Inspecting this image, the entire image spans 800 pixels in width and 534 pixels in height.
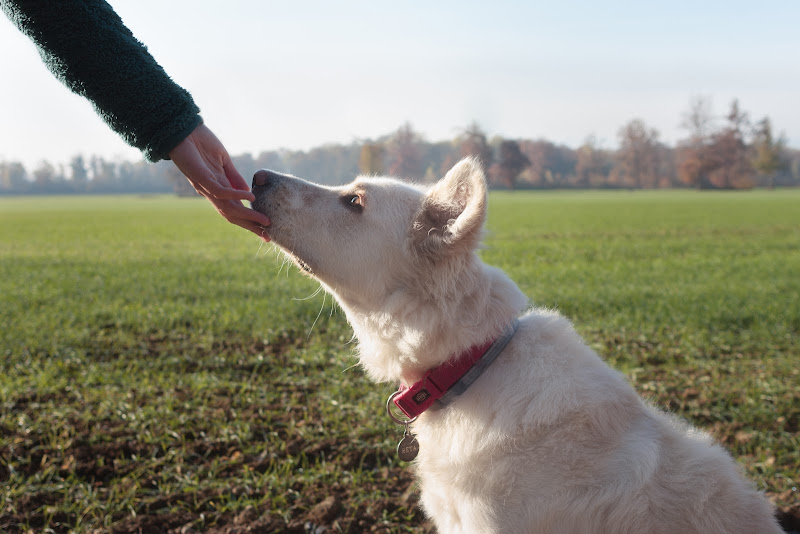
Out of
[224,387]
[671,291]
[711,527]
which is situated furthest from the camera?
[671,291]

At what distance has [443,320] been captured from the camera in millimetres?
2752

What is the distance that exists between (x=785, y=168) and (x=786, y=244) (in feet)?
353

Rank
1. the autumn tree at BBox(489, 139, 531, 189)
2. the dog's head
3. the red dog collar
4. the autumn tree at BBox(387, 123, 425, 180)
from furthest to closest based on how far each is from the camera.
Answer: the autumn tree at BBox(489, 139, 531, 189) → the autumn tree at BBox(387, 123, 425, 180) → the dog's head → the red dog collar

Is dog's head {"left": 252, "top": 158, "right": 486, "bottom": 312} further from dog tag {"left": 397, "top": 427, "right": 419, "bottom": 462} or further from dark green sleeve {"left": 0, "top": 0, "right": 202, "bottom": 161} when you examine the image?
dog tag {"left": 397, "top": 427, "right": 419, "bottom": 462}

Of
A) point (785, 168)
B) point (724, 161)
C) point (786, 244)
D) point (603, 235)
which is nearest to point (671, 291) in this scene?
point (786, 244)

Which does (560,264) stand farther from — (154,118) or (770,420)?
(154,118)

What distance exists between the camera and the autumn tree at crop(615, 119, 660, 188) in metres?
112

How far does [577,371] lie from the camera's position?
2.69 m

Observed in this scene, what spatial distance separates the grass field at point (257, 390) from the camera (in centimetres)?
384

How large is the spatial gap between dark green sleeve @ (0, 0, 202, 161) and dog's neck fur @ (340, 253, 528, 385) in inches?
55.8

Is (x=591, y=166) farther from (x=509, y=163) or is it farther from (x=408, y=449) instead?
(x=408, y=449)

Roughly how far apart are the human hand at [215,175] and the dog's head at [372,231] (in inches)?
4.5

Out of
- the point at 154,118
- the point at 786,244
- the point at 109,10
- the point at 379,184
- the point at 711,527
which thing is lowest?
the point at 786,244

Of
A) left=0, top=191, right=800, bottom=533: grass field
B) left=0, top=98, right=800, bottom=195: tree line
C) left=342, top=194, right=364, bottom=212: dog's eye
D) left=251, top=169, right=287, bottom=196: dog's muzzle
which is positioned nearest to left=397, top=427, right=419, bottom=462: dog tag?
left=0, top=191, right=800, bottom=533: grass field
